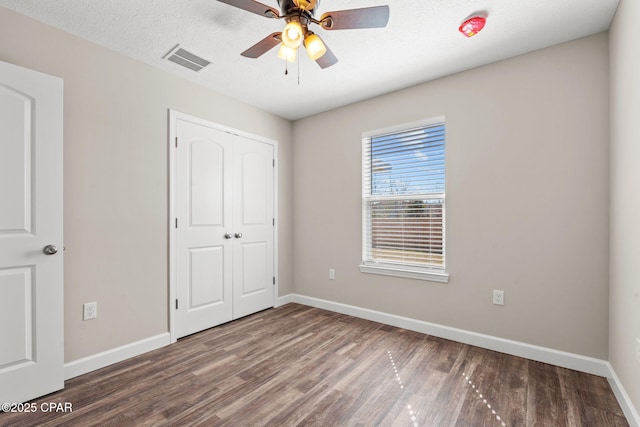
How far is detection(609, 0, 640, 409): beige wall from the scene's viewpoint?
157 centimetres

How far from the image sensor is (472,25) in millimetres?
1998

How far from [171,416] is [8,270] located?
1.33m

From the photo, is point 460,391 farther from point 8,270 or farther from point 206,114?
point 206,114

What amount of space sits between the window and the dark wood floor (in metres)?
0.79

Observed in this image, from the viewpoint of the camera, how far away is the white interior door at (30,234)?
1771 millimetres

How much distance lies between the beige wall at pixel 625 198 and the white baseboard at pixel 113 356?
3268mm

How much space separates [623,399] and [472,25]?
251 cm

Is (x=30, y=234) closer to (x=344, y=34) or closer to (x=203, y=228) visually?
(x=203, y=228)

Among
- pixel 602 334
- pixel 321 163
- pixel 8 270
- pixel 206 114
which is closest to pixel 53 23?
pixel 206 114

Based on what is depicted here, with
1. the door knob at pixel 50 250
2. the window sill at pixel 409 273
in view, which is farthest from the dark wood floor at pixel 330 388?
the door knob at pixel 50 250

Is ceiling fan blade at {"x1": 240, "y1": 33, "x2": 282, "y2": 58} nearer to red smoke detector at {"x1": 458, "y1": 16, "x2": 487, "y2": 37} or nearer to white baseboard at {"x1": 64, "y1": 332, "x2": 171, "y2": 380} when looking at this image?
red smoke detector at {"x1": 458, "y1": 16, "x2": 487, "y2": 37}

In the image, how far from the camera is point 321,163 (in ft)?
12.3

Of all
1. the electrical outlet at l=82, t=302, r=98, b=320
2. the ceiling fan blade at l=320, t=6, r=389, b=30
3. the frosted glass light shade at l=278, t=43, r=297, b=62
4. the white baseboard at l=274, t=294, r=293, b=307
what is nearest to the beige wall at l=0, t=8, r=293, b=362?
the electrical outlet at l=82, t=302, r=98, b=320

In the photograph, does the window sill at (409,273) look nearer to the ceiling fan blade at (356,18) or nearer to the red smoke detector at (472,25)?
the red smoke detector at (472,25)
